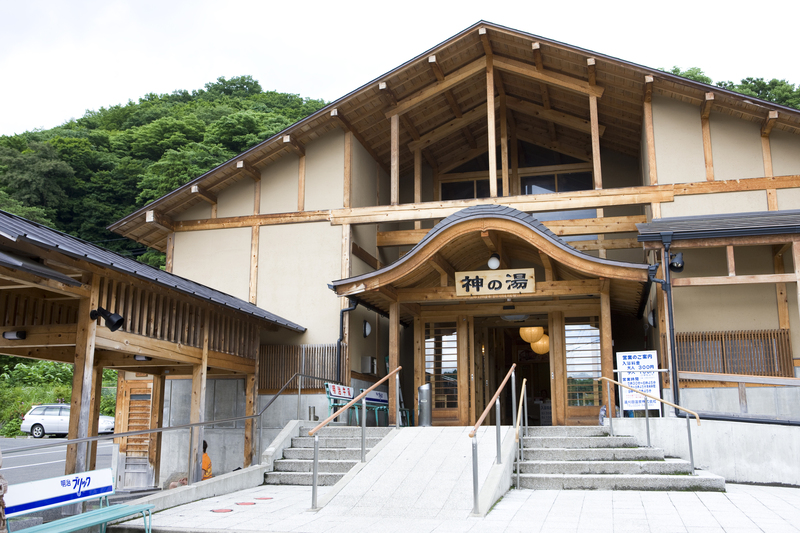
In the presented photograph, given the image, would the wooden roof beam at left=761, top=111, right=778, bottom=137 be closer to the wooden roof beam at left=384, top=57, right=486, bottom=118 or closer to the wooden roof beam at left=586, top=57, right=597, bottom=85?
the wooden roof beam at left=586, top=57, right=597, bottom=85

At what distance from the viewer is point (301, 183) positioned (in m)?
14.5

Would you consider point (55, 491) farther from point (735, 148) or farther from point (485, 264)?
point (735, 148)

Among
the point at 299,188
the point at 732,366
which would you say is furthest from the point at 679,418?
the point at 299,188

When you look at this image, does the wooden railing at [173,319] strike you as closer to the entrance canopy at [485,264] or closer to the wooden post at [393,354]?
the entrance canopy at [485,264]

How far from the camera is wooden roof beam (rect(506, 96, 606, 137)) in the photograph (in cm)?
1488

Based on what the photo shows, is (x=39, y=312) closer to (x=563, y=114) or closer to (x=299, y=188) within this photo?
(x=299, y=188)

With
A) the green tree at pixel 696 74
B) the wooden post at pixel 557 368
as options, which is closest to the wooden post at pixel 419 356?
the wooden post at pixel 557 368

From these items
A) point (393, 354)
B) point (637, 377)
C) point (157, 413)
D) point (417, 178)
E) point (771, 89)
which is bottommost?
point (157, 413)

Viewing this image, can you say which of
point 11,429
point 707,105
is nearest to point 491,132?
point 707,105

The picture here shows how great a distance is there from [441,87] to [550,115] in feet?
8.99

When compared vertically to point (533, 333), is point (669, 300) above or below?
above

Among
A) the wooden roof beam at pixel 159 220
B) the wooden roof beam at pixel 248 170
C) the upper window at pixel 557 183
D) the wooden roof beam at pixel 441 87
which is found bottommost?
the wooden roof beam at pixel 159 220

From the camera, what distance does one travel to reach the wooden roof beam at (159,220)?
47.0 ft

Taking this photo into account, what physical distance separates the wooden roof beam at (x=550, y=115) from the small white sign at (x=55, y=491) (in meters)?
12.0
